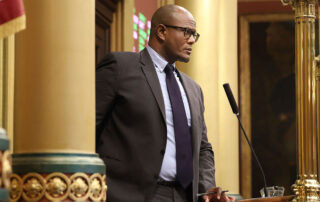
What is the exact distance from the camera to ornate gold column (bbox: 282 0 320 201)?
4.76 meters

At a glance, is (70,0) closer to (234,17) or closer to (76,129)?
(76,129)

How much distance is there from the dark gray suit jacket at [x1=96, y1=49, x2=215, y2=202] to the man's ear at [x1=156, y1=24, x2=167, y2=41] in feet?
0.73

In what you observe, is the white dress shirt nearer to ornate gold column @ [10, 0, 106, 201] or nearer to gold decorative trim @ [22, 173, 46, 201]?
ornate gold column @ [10, 0, 106, 201]

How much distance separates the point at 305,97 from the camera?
16.1 feet

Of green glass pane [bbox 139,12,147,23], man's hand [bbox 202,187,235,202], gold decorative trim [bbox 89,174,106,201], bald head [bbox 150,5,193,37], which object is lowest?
man's hand [bbox 202,187,235,202]

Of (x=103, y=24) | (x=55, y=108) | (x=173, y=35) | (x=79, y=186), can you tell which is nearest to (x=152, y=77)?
(x=173, y=35)

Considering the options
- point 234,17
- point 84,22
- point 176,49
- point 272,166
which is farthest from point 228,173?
point 272,166

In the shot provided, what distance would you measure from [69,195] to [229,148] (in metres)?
3.67

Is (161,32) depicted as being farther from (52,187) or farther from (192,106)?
(52,187)

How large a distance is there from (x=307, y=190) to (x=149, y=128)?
5.07 feet

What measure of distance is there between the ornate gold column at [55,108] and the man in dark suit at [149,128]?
1.46 ft

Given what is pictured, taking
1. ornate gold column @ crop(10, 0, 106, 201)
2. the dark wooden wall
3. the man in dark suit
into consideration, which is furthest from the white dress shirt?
the dark wooden wall

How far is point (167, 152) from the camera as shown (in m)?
3.51

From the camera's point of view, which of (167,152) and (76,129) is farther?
(167,152)
